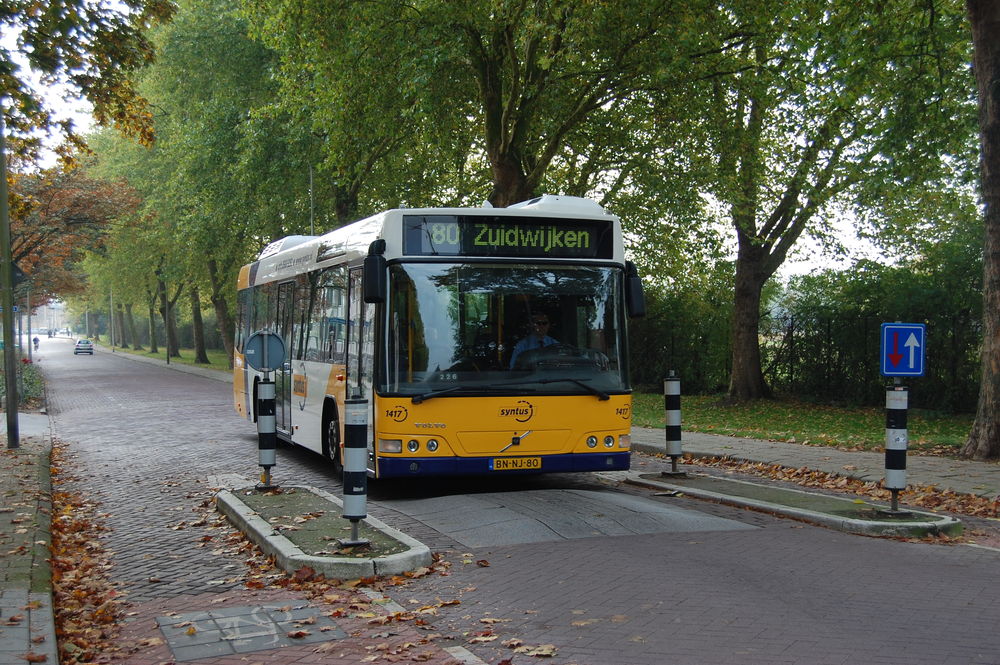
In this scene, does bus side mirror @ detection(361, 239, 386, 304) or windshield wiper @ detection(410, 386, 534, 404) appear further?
windshield wiper @ detection(410, 386, 534, 404)

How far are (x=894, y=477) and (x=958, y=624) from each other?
3245mm

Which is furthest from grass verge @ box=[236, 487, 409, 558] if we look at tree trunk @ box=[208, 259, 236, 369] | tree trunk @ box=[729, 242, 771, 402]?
tree trunk @ box=[208, 259, 236, 369]

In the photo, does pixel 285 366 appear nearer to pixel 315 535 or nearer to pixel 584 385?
pixel 584 385

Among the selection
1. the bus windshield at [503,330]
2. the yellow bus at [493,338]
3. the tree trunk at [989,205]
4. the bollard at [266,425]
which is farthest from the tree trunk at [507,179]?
the bollard at [266,425]

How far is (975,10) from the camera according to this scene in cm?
1273

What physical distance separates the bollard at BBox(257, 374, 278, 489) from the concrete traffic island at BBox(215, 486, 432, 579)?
0.28 meters

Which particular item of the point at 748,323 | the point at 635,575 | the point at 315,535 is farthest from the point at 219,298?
the point at 635,575

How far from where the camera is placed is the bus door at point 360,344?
9.43m

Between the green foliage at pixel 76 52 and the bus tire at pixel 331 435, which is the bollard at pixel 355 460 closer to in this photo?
the bus tire at pixel 331 435

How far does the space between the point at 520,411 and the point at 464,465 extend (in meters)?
0.75

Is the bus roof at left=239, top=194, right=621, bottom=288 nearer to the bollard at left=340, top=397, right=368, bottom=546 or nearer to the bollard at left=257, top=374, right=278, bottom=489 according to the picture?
the bollard at left=257, top=374, right=278, bottom=489

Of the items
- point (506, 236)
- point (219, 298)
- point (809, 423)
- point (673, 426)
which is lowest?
point (809, 423)

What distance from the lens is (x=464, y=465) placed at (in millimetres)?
9344

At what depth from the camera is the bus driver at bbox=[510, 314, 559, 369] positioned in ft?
31.1
